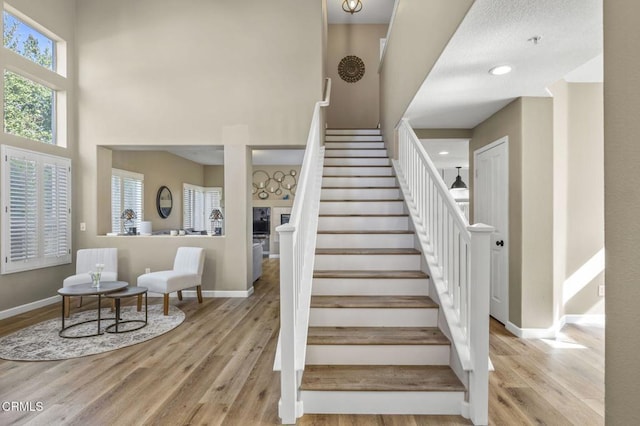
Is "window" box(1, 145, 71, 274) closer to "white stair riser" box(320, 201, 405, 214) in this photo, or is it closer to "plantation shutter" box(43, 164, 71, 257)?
"plantation shutter" box(43, 164, 71, 257)

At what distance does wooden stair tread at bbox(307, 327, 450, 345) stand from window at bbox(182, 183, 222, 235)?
23.7 ft

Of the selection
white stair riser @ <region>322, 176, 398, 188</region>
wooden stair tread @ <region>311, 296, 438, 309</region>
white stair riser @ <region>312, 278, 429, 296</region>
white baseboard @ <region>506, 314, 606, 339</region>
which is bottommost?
white baseboard @ <region>506, 314, 606, 339</region>

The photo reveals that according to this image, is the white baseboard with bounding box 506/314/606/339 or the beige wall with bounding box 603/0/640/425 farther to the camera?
the white baseboard with bounding box 506/314/606/339

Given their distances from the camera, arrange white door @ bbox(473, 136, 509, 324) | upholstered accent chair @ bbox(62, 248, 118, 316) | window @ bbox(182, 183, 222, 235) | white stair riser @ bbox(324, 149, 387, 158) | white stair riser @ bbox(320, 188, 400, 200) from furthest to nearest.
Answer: window @ bbox(182, 183, 222, 235), white stair riser @ bbox(324, 149, 387, 158), upholstered accent chair @ bbox(62, 248, 118, 316), white stair riser @ bbox(320, 188, 400, 200), white door @ bbox(473, 136, 509, 324)

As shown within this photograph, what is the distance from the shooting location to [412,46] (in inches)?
141

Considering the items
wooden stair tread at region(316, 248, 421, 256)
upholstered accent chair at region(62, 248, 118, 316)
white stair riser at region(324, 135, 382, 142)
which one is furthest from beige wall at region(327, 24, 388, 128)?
upholstered accent chair at region(62, 248, 118, 316)

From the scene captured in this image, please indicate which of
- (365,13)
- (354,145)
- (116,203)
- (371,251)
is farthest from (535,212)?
(116,203)

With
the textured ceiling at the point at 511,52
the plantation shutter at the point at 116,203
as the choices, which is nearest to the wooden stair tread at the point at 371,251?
the textured ceiling at the point at 511,52

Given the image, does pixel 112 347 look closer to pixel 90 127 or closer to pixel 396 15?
pixel 90 127

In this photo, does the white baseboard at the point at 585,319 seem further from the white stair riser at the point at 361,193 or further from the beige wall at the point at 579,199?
the white stair riser at the point at 361,193

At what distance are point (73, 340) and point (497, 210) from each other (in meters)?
4.80

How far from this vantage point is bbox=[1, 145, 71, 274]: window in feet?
14.0

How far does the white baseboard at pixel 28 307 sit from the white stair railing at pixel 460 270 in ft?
16.3

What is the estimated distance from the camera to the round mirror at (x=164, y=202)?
7.91m
